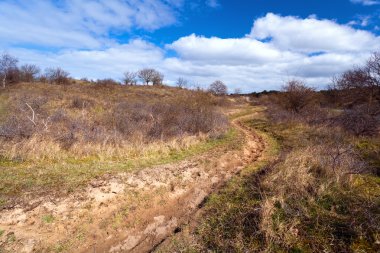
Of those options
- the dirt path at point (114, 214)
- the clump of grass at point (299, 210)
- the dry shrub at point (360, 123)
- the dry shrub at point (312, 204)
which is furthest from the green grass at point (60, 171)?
the dry shrub at point (360, 123)

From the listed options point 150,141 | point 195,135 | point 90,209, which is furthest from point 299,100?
point 90,209

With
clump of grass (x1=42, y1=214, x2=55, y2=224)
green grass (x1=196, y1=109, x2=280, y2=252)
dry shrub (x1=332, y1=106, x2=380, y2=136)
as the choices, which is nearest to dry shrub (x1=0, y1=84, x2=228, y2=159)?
clump of grass (x1=42, y1=214, x2=55, y2=224)

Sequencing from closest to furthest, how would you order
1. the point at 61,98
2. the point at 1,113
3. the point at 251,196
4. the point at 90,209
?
1. the point at 90,209
2. the point at 251,196
3. the point at 1,113
4. the point at 61,98

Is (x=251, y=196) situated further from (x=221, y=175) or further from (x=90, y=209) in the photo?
(x=90, y=209)

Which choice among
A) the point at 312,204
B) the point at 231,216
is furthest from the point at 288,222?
the point at 231,216

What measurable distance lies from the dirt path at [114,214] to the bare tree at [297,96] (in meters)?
17.4

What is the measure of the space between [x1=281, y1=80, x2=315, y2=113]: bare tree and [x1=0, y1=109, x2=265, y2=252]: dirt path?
17.4m

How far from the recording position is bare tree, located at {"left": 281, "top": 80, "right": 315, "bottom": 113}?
74.1 feet

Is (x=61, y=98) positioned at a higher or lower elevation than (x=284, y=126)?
higher

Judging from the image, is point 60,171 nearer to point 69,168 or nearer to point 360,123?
point 69,168

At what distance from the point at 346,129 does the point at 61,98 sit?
1947 cm

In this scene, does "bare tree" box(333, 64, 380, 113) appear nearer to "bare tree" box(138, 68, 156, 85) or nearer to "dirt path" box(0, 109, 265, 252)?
"dirt path" box(0, 109, 265, 252)

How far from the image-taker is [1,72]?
111ft

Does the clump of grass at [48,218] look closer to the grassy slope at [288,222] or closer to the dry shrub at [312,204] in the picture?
the grassy slope at [288,222]
